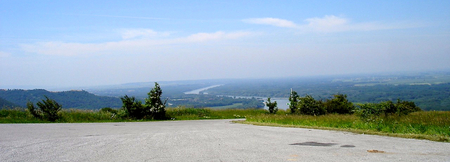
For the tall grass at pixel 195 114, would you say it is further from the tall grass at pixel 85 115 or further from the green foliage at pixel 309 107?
the green foliage at pixel 309 107

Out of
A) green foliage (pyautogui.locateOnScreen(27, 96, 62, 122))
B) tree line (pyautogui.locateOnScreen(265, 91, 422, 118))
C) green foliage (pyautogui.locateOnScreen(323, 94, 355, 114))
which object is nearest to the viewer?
tree line (pyautogui.locateOnScreen(265, 91, 422, 118))

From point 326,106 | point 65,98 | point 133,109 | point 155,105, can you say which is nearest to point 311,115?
point 326,106

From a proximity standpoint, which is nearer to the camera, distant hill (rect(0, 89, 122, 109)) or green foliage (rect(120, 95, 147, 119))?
green foliage (rect(120, 95, 147, 119))

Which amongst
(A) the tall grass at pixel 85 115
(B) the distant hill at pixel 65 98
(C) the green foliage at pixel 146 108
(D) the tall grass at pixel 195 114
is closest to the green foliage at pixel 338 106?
(D) the tall grass at pixel 195 114

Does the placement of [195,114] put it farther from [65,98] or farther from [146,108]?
[65,98]

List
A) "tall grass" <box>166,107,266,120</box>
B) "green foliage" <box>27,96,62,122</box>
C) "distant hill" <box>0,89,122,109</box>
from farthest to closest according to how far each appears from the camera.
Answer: "distant hill" <box>0,89,122,109</box> → "tall grass" <box>166,107,266,120</box> → "green foliage" <box>27,96,62,122</box>

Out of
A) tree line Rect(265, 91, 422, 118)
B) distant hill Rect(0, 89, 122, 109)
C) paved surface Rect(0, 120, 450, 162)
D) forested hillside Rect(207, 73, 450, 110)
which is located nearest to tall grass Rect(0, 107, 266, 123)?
tree line Rect(265, 91, 422, 118)

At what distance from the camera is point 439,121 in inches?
484

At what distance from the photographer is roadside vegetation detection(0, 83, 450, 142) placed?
11.5 metres

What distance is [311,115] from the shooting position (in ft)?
73.3

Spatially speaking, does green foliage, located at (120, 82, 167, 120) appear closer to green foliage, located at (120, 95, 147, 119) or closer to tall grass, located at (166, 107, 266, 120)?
green foliage, located at (120, 95, 147, 119)

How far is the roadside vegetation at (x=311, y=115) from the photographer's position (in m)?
11.5

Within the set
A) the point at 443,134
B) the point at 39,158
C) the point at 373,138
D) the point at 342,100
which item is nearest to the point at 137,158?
the point at 39,158

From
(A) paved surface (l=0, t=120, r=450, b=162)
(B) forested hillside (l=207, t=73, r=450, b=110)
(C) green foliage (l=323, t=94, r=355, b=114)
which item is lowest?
(B) forested hillside (l=207, t=73, r=450, b=110)
